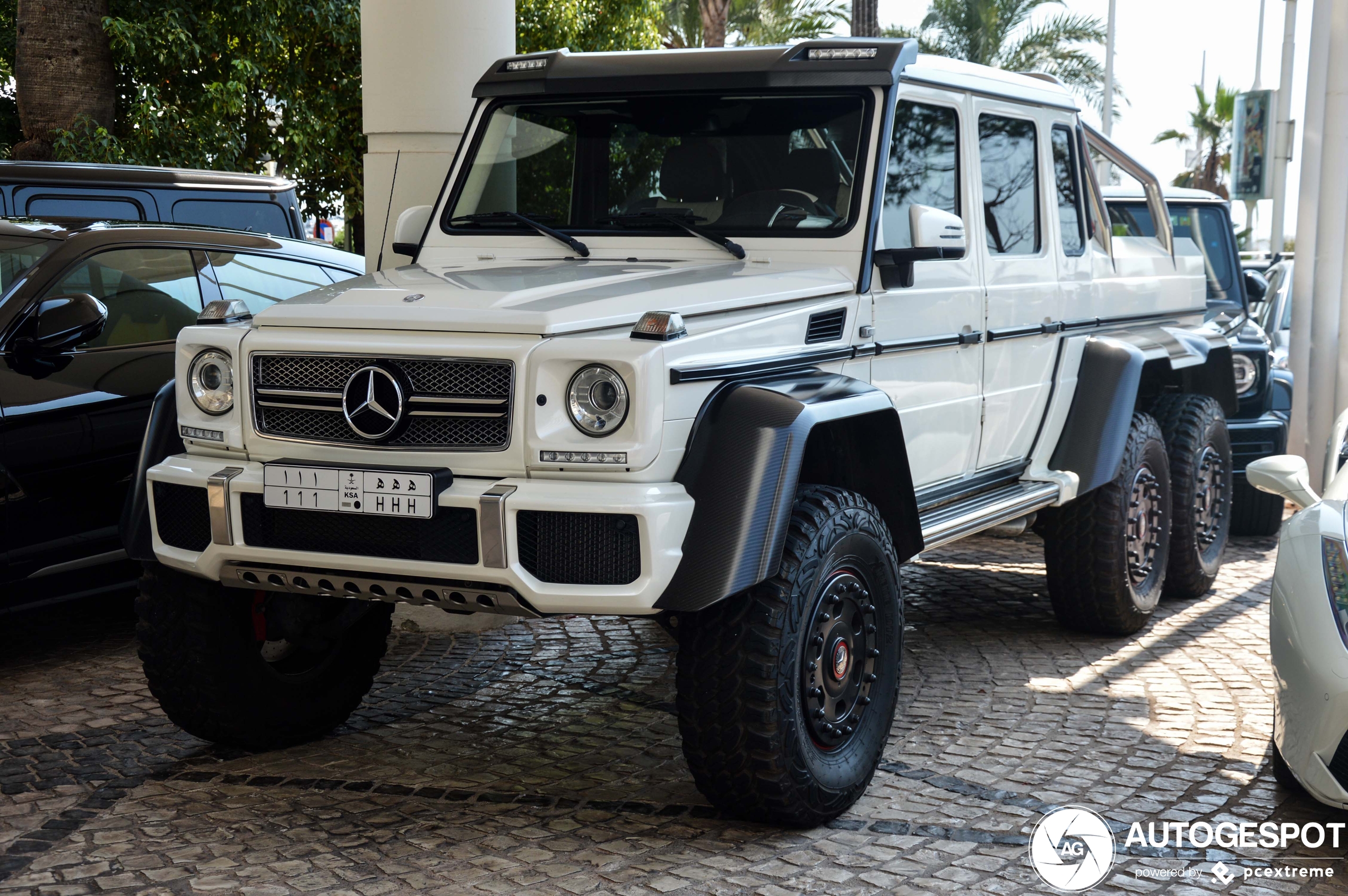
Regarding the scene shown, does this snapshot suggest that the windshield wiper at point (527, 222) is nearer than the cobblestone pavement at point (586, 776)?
No

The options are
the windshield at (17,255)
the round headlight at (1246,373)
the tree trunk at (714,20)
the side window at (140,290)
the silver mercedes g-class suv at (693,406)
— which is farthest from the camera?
the tree trunk at (714,20)

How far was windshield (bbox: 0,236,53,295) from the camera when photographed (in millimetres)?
5645

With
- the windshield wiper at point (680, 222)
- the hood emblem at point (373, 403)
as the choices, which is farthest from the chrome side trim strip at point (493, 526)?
the windshield wiper at point (680, 222)

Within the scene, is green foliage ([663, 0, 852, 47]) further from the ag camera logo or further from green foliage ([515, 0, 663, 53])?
the ag camera logo

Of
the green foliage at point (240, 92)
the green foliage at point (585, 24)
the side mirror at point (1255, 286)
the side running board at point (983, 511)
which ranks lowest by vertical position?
the side running board at point (983, 511)

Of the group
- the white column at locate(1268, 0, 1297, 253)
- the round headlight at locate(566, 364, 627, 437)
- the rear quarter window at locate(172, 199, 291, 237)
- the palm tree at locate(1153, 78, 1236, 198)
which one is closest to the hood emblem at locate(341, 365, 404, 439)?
the round headlight at locate(566, 364, 627, 437)

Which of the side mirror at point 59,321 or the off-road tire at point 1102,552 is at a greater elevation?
the side mirror at point 59,321

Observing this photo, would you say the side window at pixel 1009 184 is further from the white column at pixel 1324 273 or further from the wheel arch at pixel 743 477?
the white column at pixel 1324 273

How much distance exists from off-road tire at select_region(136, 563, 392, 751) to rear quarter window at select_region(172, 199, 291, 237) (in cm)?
416

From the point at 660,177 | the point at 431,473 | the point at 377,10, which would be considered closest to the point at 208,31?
the point at 377,10

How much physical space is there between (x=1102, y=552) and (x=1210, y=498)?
1353 millimetres

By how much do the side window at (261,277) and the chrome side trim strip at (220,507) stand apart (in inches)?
95.4

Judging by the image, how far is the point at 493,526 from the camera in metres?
3.56

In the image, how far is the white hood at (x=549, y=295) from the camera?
12.2ft
